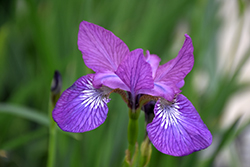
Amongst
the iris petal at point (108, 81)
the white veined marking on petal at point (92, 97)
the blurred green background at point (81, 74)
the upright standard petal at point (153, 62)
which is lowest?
the blurred green background at point (81, 74)

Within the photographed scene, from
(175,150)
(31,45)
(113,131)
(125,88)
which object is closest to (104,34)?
(125,88)

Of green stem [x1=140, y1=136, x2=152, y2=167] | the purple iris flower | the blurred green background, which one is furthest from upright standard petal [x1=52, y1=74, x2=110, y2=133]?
the blurred green background

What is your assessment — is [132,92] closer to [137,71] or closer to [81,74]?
[137,71]

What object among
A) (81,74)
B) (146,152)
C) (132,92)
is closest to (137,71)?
(132,92)

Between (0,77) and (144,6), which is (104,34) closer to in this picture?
(0,77)

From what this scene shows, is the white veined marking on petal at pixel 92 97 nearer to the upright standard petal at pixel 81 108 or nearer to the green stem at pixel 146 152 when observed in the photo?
the upright standard petal at pixel 81 108

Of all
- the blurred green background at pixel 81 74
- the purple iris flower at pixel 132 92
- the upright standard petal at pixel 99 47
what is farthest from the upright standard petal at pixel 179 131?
the blurred green background at pixel 81 74
